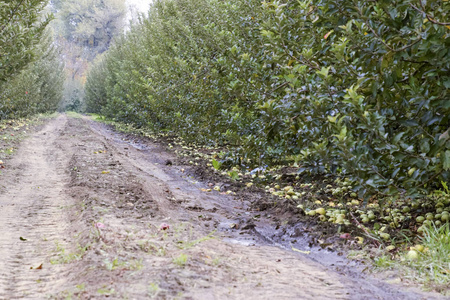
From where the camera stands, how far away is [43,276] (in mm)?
2859

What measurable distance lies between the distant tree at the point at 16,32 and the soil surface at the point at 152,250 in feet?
13.7

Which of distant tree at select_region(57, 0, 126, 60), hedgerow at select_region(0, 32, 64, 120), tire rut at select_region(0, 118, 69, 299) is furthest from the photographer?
distant tree at select_region(57, 0, 126, 60)

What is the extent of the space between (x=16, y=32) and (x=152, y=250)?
26.4 ft

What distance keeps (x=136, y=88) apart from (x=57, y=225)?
46.6ft

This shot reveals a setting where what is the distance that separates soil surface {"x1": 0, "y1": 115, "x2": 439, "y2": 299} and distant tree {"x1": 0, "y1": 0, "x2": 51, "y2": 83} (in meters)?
4.17

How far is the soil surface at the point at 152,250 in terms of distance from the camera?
2.54 meters

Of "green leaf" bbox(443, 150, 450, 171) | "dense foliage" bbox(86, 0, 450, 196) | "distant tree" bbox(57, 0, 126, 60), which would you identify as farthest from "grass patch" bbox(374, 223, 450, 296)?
"distant tree" bbox(57, 0, 126, 60)

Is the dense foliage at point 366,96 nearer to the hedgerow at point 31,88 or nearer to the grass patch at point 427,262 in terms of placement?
A: the grass patch at point 427,262

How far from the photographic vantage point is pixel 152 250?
3.18 metres

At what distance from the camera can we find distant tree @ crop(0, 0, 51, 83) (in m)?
8.73

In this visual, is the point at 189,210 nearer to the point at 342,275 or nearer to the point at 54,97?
the point at 342,275

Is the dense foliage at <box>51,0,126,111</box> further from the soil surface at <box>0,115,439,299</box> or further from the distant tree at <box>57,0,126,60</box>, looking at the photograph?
the soil surface at <box>0,115,439,299</box>

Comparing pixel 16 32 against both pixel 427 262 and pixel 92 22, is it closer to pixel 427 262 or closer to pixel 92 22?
pixel 427 262

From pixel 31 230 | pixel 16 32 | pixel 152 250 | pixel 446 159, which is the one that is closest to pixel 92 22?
pixel 16 32
